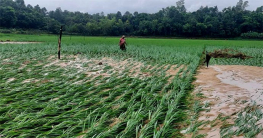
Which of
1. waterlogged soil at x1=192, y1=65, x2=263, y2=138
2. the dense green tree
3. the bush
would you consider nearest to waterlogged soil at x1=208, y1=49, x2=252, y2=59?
waterlogged soil at x1=192, y1=65, x2=263, y2=138

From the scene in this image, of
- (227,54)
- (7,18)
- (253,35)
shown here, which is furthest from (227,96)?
(7,18)

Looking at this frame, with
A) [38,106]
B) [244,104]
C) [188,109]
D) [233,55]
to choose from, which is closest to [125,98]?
[188,109]

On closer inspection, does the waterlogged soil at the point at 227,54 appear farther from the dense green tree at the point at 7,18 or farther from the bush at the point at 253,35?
the dense green tree at the point at 7,18

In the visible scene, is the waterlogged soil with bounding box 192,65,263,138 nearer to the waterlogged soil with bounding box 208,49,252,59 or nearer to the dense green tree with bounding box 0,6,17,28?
the waterlogged soil with bounding box 208,49,252,59

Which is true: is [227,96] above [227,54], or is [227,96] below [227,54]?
below

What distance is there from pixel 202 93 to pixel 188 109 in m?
1.23

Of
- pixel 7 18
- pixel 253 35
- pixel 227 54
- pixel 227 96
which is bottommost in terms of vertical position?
pixel 227 96

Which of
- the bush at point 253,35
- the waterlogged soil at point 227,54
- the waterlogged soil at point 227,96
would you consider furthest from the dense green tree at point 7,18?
the waterlogged soil at point 227,96

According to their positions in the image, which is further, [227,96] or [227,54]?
[227,54]

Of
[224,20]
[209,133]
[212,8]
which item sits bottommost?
[209,133]

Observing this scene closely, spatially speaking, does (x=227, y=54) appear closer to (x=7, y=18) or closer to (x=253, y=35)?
(x=253, y=35)

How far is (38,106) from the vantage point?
11.6 ft

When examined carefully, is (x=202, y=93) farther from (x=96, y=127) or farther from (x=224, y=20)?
(x=224, y=20)

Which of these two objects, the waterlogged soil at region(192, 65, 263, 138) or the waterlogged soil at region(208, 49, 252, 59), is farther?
the waterlogged soil at region(208, 49, 252, 59)
